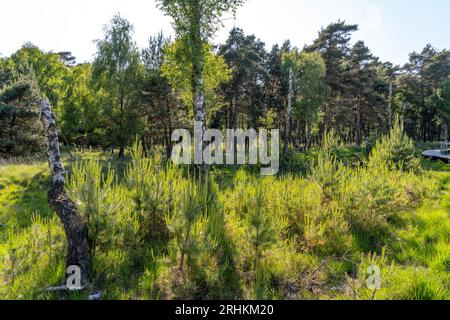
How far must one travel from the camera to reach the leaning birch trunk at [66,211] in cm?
392

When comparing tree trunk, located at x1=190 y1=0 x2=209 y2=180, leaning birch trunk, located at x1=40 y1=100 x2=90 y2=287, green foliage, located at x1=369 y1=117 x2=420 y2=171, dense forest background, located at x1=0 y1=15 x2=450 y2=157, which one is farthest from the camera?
dense forest background, located at x1=0 y1=15 x2=450 y2=157

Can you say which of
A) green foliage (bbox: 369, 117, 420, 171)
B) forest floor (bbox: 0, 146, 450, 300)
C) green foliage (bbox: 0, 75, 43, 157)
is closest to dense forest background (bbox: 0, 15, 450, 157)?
green foliage (bbox: 0, 75, 43, 157)

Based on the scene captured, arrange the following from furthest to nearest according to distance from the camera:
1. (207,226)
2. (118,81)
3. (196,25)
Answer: (118,81)
(196,25)
(207,226)

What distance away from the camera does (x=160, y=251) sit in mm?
4547

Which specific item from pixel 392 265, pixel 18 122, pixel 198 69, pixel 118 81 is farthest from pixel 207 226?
pixel 18 122

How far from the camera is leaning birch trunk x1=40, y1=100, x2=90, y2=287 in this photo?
3922mm

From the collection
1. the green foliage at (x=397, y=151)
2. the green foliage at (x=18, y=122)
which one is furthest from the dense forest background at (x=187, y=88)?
the green foliage at (x=397, y=151)

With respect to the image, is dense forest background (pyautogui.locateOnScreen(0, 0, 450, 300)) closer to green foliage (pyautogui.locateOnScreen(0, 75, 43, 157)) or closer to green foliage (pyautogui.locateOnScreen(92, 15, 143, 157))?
green foliage (pyautogui.locateOnScreen(92, 15, 143, 157))

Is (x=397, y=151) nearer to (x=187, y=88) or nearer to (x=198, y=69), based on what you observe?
(x=198, y=69)

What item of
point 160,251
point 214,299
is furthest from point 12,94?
point 214,299

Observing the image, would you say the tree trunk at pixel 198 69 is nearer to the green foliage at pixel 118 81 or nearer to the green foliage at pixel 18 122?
the green foliage at pixel 118 81

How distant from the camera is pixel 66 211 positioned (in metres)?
4.10
